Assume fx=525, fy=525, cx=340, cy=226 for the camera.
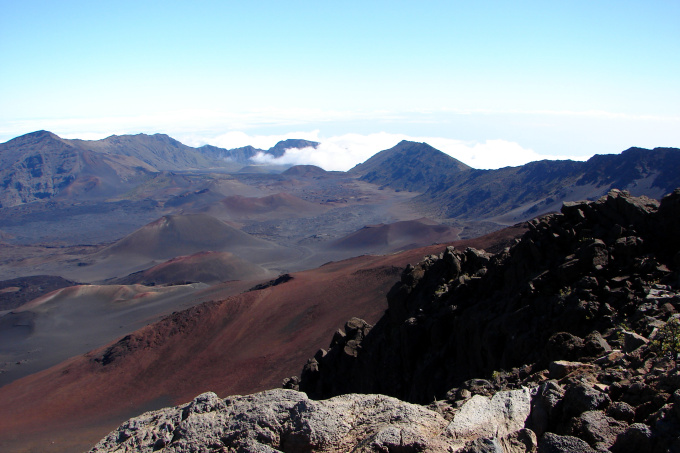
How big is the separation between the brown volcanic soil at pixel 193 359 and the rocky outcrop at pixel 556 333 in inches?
414

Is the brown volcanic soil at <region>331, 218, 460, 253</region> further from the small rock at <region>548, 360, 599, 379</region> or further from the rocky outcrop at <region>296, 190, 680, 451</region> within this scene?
the small rock at <region>548, 360, 599, 379</region>

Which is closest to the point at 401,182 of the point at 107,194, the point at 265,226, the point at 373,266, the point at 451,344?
the point at 265,226

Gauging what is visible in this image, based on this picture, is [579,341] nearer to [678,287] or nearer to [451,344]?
[678,287]

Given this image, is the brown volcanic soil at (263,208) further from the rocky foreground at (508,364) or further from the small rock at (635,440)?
the small rock at (635,440)

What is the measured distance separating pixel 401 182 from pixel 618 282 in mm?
173684

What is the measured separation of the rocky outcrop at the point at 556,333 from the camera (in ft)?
18.2

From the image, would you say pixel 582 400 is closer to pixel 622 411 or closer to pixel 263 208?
pixel 622 411

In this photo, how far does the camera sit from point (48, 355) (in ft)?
131

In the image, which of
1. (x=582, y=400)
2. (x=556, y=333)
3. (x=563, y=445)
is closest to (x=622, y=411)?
(x=582, y=400)

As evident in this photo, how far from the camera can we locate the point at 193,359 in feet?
98.9

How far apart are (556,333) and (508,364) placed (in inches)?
Answer: 52.5

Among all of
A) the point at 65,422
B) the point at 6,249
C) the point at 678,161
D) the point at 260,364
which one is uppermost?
the point at 678,161

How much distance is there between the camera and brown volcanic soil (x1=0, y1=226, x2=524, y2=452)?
24.9 meters

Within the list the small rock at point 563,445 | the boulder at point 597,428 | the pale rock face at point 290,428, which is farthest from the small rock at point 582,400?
the pale rock face at point 290,428
